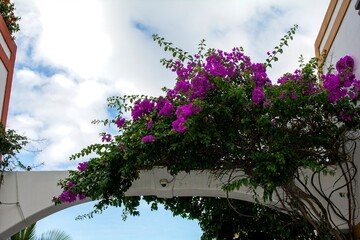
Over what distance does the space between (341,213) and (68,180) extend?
3.01 m

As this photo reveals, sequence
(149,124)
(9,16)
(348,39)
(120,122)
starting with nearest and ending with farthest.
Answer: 1. (149,124)
2. (120,122)
3. (348,39)
4. (9,16)

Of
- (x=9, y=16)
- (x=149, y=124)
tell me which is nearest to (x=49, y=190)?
(x=149, y=124)

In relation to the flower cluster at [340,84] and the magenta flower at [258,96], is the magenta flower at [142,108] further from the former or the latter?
the flower cluster at [340,84]

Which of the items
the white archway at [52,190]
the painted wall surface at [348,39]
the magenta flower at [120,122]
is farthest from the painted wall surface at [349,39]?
the magenta flower at [120,122]

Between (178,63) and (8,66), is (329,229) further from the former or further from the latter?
(8,66)

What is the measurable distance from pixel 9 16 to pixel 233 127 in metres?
4.45

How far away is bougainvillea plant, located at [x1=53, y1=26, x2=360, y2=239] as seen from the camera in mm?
4805

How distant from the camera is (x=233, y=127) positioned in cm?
500

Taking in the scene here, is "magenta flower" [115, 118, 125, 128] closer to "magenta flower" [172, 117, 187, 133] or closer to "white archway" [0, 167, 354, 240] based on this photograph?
"white archway" [0, 167, 354, 240]

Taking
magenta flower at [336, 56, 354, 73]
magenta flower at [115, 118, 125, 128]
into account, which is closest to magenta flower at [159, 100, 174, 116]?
magenta flower at [115, 118, 125, 128]

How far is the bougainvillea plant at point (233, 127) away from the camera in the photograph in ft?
15.8

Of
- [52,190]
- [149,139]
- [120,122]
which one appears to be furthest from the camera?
[52,190]

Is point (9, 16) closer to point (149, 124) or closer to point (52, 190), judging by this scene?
point (52, 190)

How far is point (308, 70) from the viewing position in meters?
5.06
